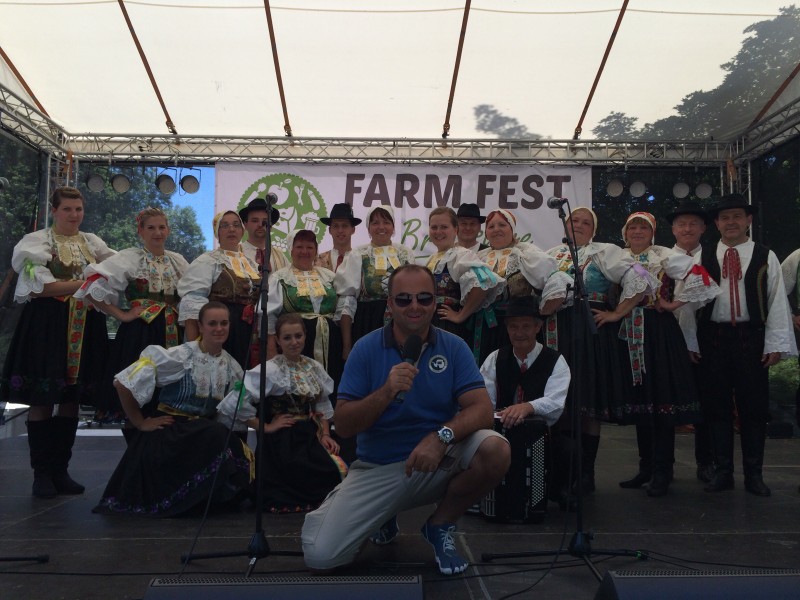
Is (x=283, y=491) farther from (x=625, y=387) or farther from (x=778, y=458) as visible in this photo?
(x=778, y=458)

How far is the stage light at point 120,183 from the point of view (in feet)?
23.6

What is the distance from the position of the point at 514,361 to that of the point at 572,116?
412cm

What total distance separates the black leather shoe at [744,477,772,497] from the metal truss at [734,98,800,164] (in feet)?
11.5

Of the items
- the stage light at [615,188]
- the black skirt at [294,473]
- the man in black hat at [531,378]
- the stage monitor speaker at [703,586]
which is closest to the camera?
the stage monitor speaker at [703,586]

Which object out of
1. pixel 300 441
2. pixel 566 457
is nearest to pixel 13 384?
pixel 300 441

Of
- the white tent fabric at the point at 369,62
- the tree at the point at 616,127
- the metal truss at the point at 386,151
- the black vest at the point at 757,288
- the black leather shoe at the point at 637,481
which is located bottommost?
the black leather shoe at the point at 637,481

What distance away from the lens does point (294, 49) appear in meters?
6.59

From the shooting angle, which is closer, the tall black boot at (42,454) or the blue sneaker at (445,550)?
the blue sneaker at (445,550)

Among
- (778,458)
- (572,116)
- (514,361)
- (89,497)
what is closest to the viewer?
(514,361)

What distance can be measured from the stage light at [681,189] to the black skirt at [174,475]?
537 cm

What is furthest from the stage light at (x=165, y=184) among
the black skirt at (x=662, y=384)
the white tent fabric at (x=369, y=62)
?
→ the black skirt at (x=662, y=384)

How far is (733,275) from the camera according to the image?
4.23 meters

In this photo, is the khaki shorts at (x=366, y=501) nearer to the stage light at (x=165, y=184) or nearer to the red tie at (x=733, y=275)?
the red tie at (x=733, y=275)

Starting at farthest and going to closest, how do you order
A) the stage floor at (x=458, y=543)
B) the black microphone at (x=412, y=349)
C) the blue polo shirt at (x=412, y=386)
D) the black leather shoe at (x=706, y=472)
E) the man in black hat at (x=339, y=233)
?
the man in black hat at (x=339, y=233)
the black leather shoe at (x=706, y=472)
the blue polo shirt at (x=412, y=386)
the stage floor at (x=458, y=543)
the black microphone at (x=412, y=349)
